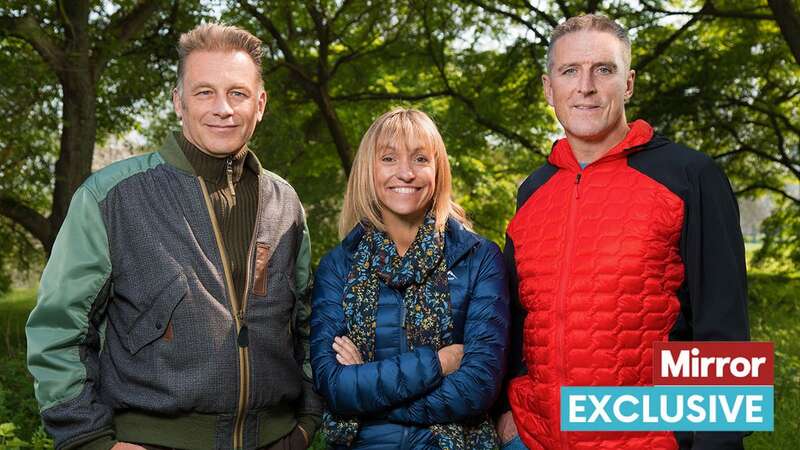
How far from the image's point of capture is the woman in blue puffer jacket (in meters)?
2.96

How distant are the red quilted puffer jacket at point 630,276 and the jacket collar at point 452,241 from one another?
28 centimetres

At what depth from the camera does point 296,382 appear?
322 cm

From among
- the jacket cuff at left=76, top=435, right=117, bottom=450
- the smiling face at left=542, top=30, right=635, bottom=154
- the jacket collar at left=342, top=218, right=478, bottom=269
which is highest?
the smiling face at left=542, top=30, right=635, bottom=154

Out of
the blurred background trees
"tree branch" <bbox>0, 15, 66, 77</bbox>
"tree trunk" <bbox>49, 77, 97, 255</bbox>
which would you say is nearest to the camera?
"tree branch" <bbox>0, 15, 66, 77</bbox>

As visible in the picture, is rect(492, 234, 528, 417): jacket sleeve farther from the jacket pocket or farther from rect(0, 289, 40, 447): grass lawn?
rect(0, 289, 40, 447): grass lawn

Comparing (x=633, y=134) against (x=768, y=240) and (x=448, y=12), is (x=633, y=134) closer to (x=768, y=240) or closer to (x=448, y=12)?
(x=448, y=12)

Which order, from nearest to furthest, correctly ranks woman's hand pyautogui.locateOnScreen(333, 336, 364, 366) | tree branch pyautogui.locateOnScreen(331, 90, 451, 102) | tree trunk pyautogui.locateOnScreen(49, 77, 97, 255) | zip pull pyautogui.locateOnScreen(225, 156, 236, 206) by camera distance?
woman's hand pyautogui.locateOnScreen(333, 336, 364, 366) → zip pull pyautogui.locateOnScreen(225, 156, 236, 206) → tree trunk pyautogui.locateOnScreen(49, 77, 97, 255) → tree branch pyautogui.locateOnScreen(331, 90, 451, 102)

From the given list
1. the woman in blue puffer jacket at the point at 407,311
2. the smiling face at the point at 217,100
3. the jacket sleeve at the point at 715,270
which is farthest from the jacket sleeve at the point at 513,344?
the smiling face at the point at 217,100

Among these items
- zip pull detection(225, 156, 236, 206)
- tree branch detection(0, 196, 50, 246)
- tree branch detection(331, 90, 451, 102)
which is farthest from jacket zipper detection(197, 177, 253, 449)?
tree branch detection(331, 90, 451, 102)

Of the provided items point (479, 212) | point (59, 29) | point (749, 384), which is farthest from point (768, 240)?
point (749, 384)

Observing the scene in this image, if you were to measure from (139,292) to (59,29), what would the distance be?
8952mm

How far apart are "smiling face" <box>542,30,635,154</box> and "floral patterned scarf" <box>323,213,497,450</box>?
2.26 feet

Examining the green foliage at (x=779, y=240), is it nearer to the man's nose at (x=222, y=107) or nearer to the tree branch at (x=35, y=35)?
the tree branch at (x=35, y=35)

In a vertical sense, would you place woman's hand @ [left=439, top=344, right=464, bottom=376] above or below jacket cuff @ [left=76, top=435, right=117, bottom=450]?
above
